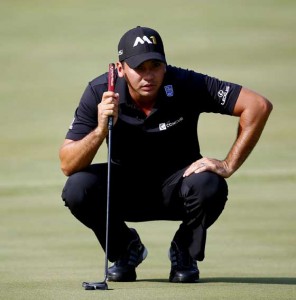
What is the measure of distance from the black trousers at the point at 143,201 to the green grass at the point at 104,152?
0.24m

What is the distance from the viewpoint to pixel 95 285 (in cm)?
570

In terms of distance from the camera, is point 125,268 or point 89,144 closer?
point 89,144

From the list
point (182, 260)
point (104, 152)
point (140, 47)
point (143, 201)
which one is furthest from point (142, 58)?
point (104, 152)

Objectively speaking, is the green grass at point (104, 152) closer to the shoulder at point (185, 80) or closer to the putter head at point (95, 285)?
the putter head at point (95, 285)

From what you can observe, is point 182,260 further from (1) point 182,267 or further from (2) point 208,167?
(2) point 208,167

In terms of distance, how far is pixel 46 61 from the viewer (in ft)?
50.4

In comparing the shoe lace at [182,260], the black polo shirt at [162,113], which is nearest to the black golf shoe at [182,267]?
the shoe lace at [182,260]

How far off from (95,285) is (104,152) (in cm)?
638

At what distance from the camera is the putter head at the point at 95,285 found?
18.7 ft

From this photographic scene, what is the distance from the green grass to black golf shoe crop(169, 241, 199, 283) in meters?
0.08

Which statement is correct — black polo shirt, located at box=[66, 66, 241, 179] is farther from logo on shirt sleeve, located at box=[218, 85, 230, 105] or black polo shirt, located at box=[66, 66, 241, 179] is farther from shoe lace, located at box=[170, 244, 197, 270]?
shoe lace, located at box=[170, 244, 197, 270]

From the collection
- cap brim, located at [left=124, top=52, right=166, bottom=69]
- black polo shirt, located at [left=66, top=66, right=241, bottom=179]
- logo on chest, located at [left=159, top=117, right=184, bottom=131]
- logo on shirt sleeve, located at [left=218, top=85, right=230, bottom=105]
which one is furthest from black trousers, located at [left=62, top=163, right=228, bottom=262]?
cap brim, located at [left=124, top=52, right=166, bottom=69]

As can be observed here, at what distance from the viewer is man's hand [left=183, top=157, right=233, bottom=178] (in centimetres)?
604

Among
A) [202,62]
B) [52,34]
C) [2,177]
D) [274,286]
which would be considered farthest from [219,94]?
[52,34]
